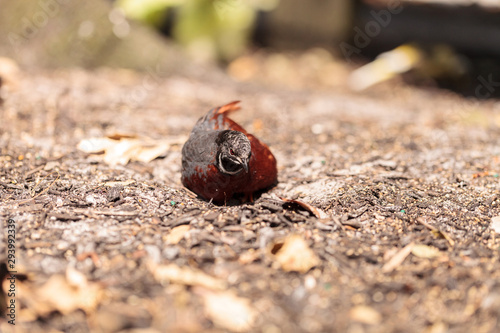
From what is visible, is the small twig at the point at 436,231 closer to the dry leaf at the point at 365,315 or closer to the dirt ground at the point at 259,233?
the dirt ground at the point at 259,233

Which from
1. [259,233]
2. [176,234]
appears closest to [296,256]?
[259,233]

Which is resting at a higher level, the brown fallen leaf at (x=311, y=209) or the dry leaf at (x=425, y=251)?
the brown fallen leaf at (x=311, y=209)

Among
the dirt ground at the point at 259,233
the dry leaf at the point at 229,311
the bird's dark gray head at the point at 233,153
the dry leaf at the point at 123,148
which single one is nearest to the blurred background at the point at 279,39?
the dirt ground at the point at 259,233

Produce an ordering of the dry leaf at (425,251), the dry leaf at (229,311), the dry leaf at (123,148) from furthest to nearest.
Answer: the dry leaf at (123,148) → the dry leaf at (425,251) → the dry leaf at (229,311)

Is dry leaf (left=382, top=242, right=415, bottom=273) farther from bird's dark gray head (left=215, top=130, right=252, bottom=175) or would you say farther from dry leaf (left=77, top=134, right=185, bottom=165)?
dry leaf (left=77, top=134, right=185, bottom=165)

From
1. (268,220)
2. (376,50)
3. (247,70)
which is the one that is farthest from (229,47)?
(268,220)

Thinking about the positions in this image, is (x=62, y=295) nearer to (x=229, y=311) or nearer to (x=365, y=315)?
(x=229, y=311)

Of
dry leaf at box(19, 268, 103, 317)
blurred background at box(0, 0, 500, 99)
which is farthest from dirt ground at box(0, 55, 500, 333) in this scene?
blurred background at box(0, 0, 500, 99)

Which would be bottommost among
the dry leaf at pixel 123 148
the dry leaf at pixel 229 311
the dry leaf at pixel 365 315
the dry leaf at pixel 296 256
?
the dry leaf at pixel 365 315
